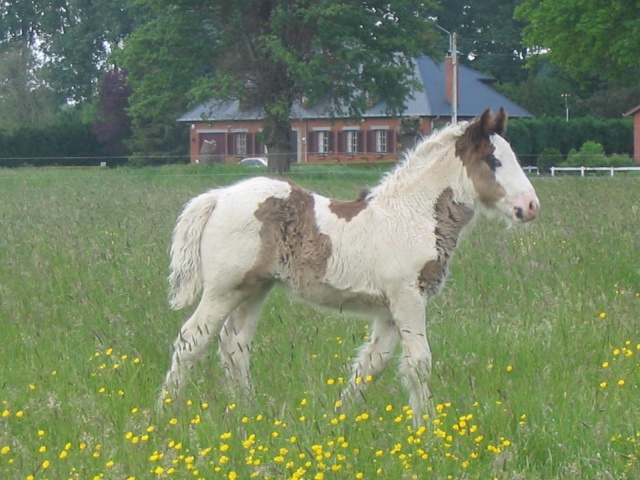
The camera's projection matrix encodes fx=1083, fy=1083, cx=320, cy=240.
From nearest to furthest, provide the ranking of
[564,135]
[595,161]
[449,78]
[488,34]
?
[595,161], [564,135], [449,78], [488,34]

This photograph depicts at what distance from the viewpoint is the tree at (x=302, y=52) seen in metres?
36.3

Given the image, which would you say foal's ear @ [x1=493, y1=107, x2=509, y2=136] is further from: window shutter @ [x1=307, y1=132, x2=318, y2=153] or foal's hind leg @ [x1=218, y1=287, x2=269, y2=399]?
window shutter @ [x1=307, y1=132, x2=318, y2=153]

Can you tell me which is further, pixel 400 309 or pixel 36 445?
pixel 400 309

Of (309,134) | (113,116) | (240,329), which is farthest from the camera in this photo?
(113,116)

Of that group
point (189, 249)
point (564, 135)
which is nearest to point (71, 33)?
point (564, 135)

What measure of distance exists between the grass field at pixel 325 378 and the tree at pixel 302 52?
24.8 metres

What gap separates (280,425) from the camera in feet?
17.5

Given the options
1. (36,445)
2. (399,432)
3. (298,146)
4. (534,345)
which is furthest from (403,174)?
(298,146)

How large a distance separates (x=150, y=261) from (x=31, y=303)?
191 cm

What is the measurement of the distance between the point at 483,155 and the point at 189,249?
1.94 meters

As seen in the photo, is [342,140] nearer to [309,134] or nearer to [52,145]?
[309,134]

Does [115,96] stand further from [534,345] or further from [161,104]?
[534,345]

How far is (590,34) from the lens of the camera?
108ft

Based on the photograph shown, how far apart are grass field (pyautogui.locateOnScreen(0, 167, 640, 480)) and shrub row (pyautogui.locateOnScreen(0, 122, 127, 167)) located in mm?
42333
